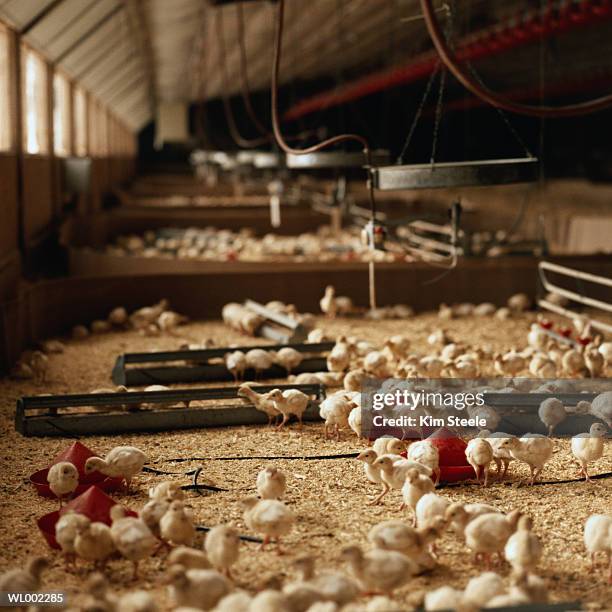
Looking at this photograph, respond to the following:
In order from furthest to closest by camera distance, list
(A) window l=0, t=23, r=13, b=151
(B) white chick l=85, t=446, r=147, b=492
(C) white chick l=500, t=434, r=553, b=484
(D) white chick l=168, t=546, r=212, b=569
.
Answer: (A) window l=0, t=23, r=13, b=151, (C) white chick l=500, t=434, r=553, b=484, (B) white chick l=85, t=446, r=147, b=492, (D) white chick l=168, t=546, r=212, b=569

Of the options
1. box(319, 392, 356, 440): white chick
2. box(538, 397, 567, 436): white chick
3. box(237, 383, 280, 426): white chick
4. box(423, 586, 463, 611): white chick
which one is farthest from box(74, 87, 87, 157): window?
box(423, 586, 463, 611): white chick

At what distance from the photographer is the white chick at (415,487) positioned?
2850mm

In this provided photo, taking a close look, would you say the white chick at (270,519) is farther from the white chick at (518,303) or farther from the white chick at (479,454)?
the white chick at (518,303)

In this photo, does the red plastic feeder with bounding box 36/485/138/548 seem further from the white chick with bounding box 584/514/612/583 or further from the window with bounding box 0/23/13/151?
the window with bounding box 0/23/13/151

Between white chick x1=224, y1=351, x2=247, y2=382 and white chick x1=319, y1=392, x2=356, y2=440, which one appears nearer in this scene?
white chick x1=319, y1=392, x2=356, y2=440

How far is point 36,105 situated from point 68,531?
8.37m

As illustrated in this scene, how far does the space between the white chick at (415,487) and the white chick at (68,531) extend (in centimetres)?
95

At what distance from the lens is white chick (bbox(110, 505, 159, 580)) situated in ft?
8.08

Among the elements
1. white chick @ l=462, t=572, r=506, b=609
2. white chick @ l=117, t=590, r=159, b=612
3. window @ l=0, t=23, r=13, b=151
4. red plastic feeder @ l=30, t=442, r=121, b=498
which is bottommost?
red plastic feeder @ l=30, t=442, r=121, b=498

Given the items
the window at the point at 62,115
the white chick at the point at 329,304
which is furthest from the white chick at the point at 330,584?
the window at the point at 62,115

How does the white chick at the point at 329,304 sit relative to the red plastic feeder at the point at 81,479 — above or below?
above

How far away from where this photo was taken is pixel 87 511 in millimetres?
2715

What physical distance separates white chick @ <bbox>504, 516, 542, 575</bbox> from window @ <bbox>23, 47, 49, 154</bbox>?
7.63 metres

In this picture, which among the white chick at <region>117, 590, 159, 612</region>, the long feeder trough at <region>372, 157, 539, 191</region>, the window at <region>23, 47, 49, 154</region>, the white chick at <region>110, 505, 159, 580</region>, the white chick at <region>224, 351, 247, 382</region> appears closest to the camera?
the white chick at <region>117, 590, 159, 612</region>
